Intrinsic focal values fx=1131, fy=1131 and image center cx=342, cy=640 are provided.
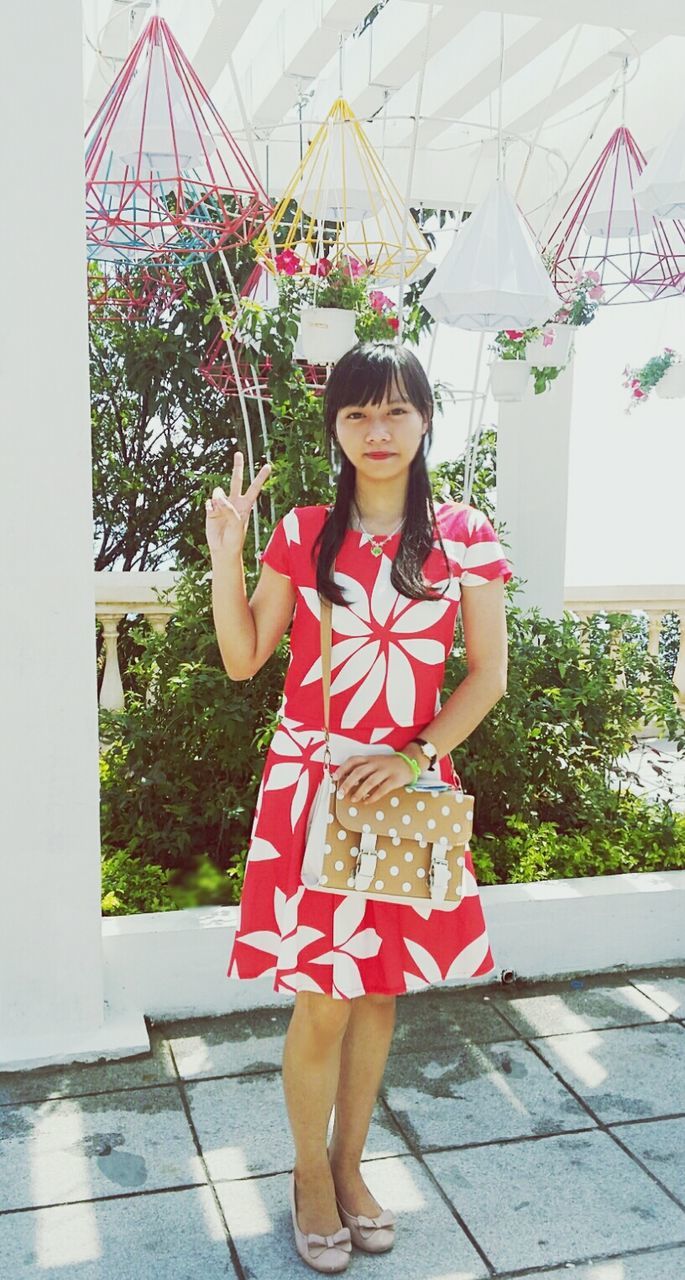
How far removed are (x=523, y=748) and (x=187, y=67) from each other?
2.05 meters

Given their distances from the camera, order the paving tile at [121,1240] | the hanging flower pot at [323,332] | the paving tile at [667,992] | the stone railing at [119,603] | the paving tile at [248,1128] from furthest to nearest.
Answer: the stone railing at [119,603] → the hanging flower pot at [323,332] → the paving tile at [667,992] → the paving tile at [248,1128] → the paving tile at [121,1240]

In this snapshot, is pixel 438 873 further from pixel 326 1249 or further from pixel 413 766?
pixel 326 1249

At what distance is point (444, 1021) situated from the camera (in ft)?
9.32

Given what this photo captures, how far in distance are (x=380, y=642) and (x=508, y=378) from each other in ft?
8.02

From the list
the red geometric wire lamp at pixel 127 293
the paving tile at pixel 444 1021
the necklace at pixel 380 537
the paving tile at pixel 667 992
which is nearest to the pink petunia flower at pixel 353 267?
the red geometric wire lamp at pixel 127 293

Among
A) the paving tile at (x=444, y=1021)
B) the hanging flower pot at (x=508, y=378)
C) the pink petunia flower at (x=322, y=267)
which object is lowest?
the paving tile at (x=444, y=1021)

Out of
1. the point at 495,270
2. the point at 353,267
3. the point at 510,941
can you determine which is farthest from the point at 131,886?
the point at 353,267

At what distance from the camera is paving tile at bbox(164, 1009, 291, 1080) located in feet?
8.55

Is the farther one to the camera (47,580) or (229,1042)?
(229,1042)

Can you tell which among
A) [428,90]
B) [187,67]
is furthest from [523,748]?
[428,90]

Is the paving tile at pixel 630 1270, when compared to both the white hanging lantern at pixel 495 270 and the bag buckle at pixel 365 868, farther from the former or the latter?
the white hanging lantern at pixel 495 270

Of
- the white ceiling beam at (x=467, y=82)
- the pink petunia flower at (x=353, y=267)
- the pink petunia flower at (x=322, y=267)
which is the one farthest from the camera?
the white ceiling beam at (x=467, y=82)

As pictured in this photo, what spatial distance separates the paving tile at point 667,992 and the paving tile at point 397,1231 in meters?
0.99

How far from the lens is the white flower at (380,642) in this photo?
1888 millimetres
